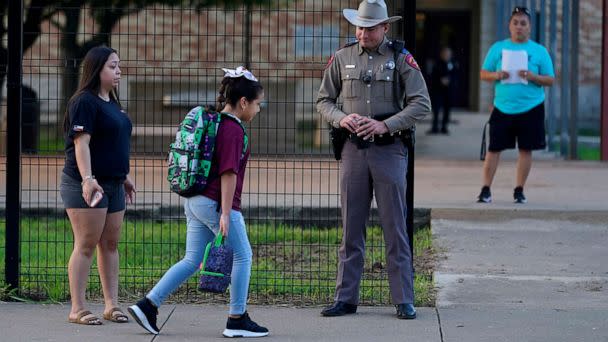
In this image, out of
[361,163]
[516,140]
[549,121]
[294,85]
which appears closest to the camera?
[361,163]

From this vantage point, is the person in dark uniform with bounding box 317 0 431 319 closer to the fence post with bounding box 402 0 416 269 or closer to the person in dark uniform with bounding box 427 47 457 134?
the fence post with bounding box 402 0 416 269

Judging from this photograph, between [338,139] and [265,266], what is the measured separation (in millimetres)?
2119

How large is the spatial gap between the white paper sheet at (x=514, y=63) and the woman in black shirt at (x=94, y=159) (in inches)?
200

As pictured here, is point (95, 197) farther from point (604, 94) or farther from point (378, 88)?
point (604, 94)

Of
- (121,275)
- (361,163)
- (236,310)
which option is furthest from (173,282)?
(121,275)

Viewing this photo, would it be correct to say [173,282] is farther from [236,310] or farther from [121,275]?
[121,275]

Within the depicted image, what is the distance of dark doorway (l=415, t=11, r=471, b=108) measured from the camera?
33344 mm

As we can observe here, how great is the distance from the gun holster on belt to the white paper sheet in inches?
164

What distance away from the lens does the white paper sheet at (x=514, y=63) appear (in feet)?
36.0

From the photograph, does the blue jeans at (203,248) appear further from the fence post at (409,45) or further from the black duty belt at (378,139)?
the fence post at (409,45)

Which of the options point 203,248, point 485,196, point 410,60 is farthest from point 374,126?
point 485,196

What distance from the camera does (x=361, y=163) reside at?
7121 millimetres

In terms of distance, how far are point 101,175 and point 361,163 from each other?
1.58 meters

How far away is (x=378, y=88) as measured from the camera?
707 cm
